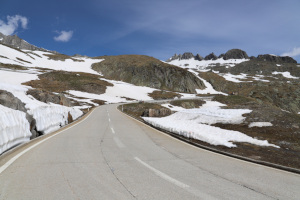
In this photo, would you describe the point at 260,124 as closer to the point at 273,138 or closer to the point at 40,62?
the point at 273,138

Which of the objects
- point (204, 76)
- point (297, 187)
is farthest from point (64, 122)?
point (204, 76)

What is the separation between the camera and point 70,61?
5561 inches

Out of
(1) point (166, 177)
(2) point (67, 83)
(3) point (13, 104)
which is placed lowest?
(1) point (166, 177)

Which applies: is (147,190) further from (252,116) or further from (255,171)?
(252,116)

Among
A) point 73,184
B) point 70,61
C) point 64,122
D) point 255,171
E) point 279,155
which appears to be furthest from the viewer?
point 70,61

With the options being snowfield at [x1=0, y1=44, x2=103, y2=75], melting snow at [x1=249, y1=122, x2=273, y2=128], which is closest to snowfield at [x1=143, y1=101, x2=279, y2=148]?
melting snow at [x1=249, y1=122, x2=273, y2=128]

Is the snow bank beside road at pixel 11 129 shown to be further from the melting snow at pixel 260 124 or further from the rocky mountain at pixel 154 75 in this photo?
the rocky mountain at pixel 154 75

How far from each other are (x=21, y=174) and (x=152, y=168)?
11.6 ft

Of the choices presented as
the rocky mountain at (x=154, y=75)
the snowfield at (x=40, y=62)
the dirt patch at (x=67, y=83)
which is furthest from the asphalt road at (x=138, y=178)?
the snowfield at (x=40, y=62)

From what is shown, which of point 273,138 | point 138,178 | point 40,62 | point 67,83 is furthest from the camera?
point 40,62

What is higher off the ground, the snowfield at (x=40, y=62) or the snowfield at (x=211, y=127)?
the snowfield at (x=40, y=62)

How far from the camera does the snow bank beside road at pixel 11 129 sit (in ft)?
24.0

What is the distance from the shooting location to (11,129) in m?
8.02

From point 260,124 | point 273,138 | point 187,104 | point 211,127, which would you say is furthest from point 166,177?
point 187,104
